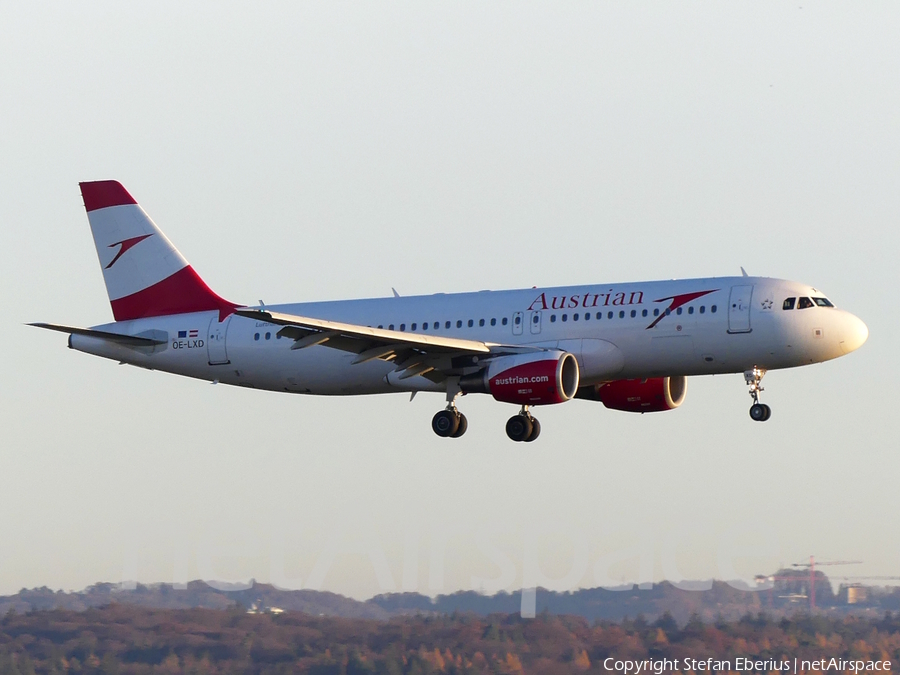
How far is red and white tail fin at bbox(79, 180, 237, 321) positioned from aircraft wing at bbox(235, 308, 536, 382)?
7375 millimetres

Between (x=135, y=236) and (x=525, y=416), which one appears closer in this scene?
(x=525, y=416)

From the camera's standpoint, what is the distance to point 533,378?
5616 cm

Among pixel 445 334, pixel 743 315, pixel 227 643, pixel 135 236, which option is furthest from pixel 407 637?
pixel 135 236

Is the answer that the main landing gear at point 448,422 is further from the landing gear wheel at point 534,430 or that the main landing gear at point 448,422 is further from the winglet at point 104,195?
the winglet at point 104,195

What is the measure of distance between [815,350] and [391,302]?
1464 cm

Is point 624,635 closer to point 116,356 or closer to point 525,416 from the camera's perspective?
point 525,416

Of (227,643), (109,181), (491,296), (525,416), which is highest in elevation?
(109,181)

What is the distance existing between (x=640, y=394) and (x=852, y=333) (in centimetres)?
888

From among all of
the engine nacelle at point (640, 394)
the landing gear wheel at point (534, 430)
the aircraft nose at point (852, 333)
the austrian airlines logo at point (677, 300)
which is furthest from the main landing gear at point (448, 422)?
the aircraft nose at point (852, 333)

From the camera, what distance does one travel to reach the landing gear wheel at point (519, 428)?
2354 inches

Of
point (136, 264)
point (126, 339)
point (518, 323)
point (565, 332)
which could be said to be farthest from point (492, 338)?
point (136, 264)

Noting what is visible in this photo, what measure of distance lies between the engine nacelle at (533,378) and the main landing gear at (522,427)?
8.55 ft

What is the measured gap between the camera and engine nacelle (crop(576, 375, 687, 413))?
62.4 m

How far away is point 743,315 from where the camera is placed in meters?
56.0
